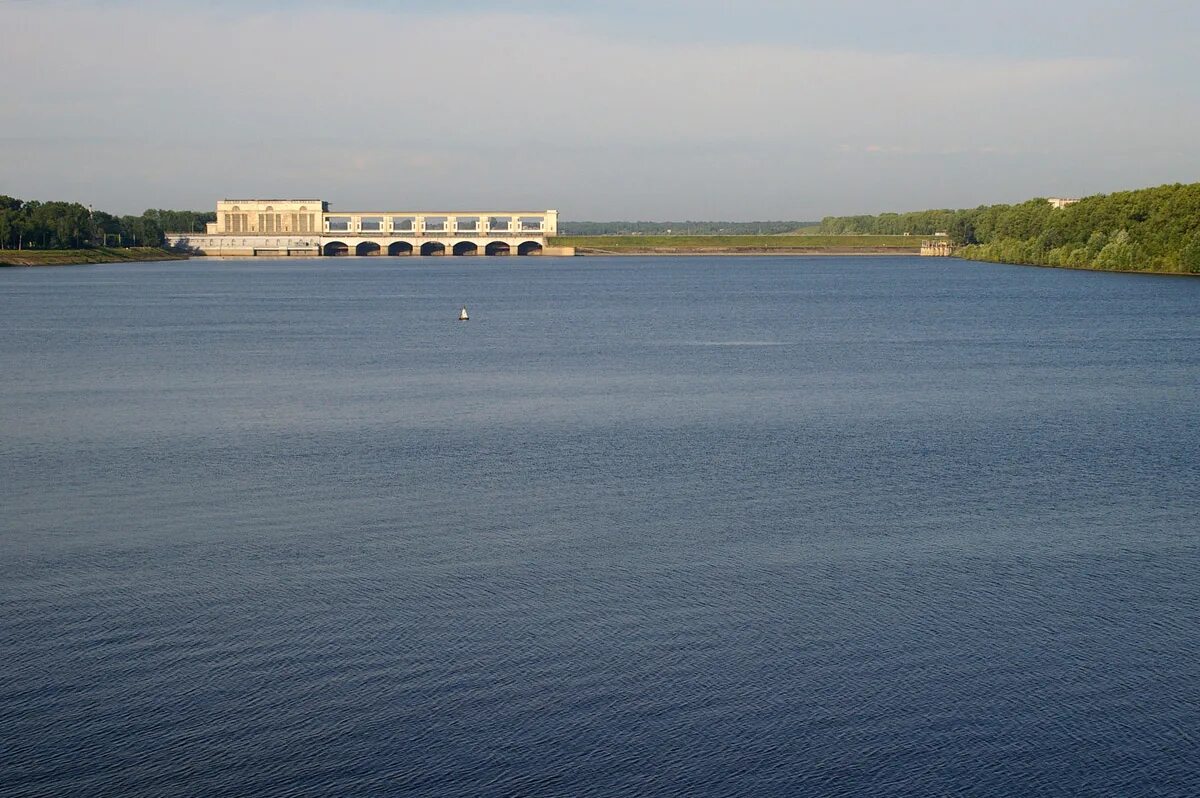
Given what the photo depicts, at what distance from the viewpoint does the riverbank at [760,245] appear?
591ft

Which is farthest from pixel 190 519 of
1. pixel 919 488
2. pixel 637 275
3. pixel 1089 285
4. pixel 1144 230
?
pixel 637 275

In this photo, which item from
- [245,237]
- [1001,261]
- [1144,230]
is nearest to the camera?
[1144,230]

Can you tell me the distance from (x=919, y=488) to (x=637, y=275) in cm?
9276

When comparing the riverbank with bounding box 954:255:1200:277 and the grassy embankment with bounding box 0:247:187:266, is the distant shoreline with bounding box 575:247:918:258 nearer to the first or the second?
the riverbank with bounding box 954:255:1200:277

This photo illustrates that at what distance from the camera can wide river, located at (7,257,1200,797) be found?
34.3ft

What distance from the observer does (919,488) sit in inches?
774

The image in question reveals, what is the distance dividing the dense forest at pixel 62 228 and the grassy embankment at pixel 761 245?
52.0 meters

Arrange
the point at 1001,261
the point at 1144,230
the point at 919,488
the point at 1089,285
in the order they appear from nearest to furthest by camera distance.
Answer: the point at 919,488
the point at 1089,285
the point at 1144,230
the point at 1001,261

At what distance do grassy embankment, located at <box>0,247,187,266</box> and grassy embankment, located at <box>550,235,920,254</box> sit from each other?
169ft

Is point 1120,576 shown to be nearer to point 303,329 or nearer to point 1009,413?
point 1009,413

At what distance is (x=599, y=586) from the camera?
14711 mm

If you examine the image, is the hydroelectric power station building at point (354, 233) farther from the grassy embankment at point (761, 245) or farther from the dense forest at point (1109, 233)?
the dense forest at point (1109, 233)

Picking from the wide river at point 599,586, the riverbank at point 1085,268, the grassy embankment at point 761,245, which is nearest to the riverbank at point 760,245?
the grassy embankment at point 761,245

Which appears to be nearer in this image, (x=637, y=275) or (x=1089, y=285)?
(x=1089, y=285)
